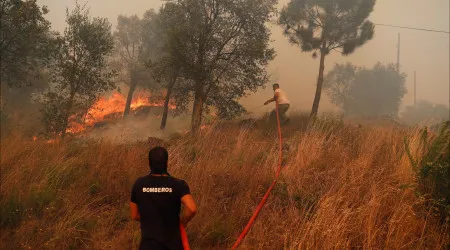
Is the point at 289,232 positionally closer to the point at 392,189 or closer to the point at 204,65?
the point at 392,189

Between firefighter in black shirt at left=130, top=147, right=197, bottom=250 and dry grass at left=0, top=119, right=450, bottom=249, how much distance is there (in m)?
1.18

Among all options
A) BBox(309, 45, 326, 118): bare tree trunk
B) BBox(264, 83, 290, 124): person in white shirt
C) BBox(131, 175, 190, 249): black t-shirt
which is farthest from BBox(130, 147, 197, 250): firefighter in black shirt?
A: BBox(309, 45, 326, 118): bare tree trunk

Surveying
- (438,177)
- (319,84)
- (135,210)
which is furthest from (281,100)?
(319,84)

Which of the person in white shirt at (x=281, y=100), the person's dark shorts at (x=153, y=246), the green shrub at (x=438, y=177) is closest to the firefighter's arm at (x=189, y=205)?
the person's dark shorts at (x=153, y=246)

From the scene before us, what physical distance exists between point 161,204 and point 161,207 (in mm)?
30

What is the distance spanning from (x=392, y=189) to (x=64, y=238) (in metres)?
4.64

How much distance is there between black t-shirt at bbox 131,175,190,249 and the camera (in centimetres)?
270

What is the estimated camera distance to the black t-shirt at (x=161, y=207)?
106 inches

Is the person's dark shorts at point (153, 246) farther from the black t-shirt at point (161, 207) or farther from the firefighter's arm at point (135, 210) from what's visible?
the firefighter's arm at point (135, 210)

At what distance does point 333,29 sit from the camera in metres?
22.9

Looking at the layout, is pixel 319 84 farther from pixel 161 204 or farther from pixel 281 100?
pixel 161 204

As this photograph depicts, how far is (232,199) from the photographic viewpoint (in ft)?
16.7

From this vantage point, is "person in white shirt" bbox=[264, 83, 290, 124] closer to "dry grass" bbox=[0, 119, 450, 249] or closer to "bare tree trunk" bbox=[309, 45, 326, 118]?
"dry grass" bbox=[0, 119, 450, 249]

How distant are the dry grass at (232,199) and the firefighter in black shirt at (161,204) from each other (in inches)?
46.4
